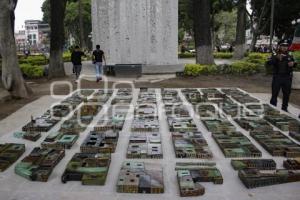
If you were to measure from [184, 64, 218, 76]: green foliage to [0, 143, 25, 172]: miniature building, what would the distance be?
11476mm

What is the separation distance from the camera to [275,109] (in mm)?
9984

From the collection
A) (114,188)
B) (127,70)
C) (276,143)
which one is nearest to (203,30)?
(127,70)

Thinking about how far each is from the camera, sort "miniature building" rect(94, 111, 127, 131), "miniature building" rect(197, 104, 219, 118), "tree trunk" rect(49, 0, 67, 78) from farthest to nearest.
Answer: "tree trunk" rect(49, 0, 67, 78)
"miniature building" rect(197, 104, 219, 118)
"miniature building" rect(94, 111, 127, 131)

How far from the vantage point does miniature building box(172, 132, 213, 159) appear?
6.34 metres

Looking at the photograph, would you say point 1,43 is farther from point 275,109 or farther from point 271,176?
point 271,176

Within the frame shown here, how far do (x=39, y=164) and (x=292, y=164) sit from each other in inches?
151

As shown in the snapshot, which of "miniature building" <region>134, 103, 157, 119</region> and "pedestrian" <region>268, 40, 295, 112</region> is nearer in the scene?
"miniature building" <region>134, 103, 157, 119</region>

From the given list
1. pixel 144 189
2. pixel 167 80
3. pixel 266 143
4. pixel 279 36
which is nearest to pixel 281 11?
pixel 279 36

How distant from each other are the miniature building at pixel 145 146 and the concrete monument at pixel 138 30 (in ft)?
43.6

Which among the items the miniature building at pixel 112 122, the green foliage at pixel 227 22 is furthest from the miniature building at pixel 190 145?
the green foliage at pixel 227 22

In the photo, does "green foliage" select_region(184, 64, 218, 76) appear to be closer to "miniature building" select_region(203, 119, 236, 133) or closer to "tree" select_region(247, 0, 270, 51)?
"miniature building" select_region(203, 119, 236, 133)

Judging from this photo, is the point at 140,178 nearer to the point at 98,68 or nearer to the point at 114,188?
the point at 114,188

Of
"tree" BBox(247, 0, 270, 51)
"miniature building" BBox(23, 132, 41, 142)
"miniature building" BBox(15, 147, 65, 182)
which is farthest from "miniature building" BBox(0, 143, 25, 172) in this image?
"tree" BBox(247, 0, 270, 51)

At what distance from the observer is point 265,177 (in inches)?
206
